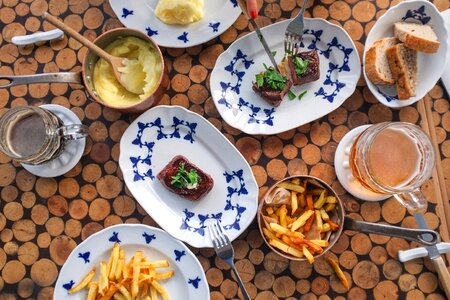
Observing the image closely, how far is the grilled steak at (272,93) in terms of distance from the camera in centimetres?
166

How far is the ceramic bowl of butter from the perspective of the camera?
5.33 feet

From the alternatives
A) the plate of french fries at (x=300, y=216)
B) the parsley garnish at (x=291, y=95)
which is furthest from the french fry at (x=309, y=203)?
the parsley garnish at (x=291, y=95)

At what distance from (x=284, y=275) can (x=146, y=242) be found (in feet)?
1.69

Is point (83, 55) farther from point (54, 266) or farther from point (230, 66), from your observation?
point (54, 266)

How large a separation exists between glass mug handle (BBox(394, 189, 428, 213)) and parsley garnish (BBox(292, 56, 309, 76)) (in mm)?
537

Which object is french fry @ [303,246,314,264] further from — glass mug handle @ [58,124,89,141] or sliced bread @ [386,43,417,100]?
glass mug handle @ [58,124,89,141]

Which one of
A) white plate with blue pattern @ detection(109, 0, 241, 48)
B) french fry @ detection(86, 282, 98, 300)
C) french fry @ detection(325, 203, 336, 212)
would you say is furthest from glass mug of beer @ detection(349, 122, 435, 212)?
french fry @ detection(86, 282, 98, 300)

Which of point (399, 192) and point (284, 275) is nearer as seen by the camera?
point (399, 192)

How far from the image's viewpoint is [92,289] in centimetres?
162

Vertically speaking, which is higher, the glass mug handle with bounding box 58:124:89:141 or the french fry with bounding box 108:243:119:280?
the glass mug handle with bounding box 58:124:89:141

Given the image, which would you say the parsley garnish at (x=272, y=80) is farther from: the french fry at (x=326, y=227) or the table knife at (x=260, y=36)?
the french fry at (x=326, y=227)

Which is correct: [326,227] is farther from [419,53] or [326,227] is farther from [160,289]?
[419,53]

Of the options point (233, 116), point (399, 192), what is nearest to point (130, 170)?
point (233, 116)

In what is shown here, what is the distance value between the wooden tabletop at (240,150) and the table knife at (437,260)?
5cm
